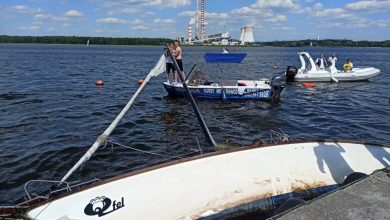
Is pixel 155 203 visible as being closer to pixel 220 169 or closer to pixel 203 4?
Result: pixel 220 169

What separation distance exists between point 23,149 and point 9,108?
23.6 feet

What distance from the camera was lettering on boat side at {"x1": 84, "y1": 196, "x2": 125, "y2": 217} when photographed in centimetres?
569

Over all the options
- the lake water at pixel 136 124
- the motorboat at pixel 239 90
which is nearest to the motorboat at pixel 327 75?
the lake water at pixel 136 124

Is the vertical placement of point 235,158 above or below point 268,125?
above

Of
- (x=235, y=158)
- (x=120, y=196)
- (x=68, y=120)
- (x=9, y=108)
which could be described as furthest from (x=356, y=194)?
(x=9, y=108)

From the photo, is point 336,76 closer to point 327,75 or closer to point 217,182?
point 327,75

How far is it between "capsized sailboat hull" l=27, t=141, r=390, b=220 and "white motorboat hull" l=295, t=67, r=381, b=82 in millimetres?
22534

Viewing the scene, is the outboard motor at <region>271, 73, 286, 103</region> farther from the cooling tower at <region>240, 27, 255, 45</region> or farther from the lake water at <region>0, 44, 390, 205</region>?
the cooling tower at <region>240, 27, 255, 45</region>

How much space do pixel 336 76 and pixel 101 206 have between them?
27453mm

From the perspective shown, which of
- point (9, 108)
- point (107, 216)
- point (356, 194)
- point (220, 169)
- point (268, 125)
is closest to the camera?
point (356, 194)

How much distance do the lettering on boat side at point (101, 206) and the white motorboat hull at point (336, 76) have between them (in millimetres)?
26304

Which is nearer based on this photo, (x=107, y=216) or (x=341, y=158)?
(x=107, y=216)

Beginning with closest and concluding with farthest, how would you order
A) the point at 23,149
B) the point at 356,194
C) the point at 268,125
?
the point at 356,194 → the point at 23,149 → the point at 268,125

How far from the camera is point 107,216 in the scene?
19.0 ft
